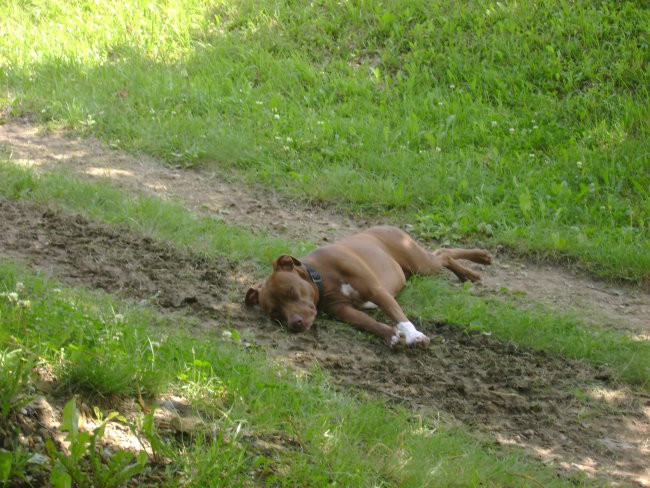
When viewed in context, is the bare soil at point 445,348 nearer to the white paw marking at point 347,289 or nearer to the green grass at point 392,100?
the white paw marking at point 347,289

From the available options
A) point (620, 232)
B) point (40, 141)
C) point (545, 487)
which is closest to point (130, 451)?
point (545, 487)

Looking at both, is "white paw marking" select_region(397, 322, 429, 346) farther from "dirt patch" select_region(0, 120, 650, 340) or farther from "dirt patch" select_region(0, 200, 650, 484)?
"dirt patch" select_region(0, 120, 650, 340)

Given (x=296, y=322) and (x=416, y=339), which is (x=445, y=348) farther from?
(x=296, y=322)

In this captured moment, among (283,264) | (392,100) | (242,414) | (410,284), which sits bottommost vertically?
(410,284)

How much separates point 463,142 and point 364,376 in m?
5.23

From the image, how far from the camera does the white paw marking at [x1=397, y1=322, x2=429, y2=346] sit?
639 centimetres

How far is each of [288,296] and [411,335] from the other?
0.98m

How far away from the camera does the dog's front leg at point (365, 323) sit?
6.45 m

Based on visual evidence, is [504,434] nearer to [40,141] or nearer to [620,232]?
[620,232]

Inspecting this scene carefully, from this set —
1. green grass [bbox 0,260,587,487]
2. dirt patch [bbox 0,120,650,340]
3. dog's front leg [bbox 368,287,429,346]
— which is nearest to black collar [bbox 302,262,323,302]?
dog's front leg [bbox 368,287,429,346]

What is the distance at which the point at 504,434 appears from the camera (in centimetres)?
531

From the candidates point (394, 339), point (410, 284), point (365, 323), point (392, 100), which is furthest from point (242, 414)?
point (392, 100)

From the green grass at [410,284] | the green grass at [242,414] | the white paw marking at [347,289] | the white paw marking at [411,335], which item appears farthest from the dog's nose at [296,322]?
the green grass at [410,284]

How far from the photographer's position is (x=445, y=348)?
21.1 feet
